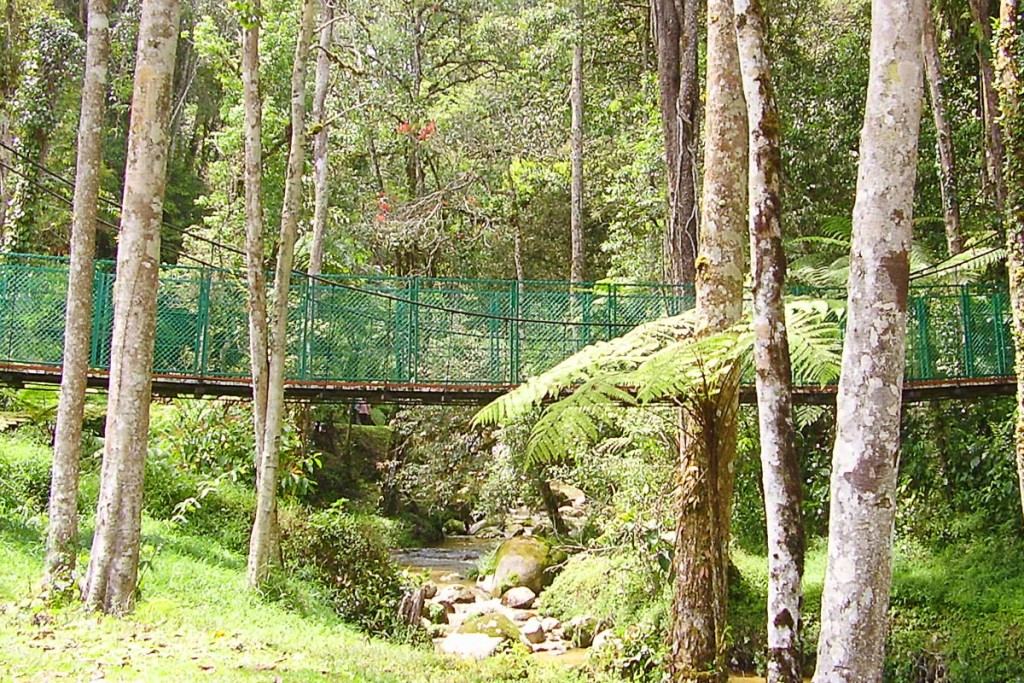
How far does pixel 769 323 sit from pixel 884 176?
2.48 ft

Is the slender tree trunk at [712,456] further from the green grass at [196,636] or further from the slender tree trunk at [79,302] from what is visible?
the slender tree trunk at [79,302]

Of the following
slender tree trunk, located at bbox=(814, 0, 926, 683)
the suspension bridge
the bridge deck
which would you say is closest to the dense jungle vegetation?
slender tree trunk, located at bbox=(814, 0, 926, 683)

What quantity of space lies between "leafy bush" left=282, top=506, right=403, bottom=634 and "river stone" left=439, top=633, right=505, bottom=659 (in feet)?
1.76

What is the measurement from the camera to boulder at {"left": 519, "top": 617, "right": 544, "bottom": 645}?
8.17 m

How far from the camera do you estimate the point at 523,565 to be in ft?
32.9

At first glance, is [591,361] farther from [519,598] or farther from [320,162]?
[320,162]

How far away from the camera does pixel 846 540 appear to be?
2754 millimetres

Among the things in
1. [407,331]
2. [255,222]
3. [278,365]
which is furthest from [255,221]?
[407,331]

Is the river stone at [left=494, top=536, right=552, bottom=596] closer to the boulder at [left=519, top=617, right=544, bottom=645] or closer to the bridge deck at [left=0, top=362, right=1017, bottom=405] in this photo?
the boulder at [left=519, top=617, right=544, bottom=645]

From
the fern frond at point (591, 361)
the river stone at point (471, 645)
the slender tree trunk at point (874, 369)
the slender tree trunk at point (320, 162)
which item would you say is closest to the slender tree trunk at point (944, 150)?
the fern frond at point (591, 361)

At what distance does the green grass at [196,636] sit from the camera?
3.89 metres

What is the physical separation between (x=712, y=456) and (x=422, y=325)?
15.6 feet

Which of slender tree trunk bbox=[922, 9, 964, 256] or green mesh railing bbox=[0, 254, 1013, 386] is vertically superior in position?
slender tree trunk bbox=[922, 9, 964, 256]

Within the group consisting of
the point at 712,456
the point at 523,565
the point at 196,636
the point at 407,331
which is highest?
the point at 407,331
